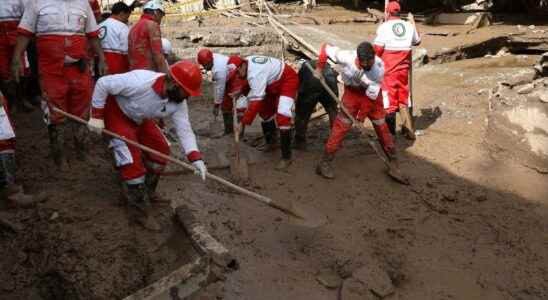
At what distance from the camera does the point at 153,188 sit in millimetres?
4543

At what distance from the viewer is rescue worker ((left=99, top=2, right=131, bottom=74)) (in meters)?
5.47

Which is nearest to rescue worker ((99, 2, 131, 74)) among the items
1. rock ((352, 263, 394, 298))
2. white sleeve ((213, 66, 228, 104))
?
white sleeve ((213, 66, 228, 104))

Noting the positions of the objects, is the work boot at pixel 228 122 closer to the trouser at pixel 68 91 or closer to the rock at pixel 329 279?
the trouser at pixel 68 91

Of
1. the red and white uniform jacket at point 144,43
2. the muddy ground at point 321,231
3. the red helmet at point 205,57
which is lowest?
the muddy ground at point 321,231

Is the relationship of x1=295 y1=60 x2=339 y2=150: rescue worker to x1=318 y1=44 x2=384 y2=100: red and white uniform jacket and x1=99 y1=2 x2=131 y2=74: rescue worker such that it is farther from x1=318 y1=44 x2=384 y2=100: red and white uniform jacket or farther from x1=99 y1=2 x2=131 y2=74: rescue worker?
x1=99 y1=2 x2=131 y2=74: rescue worker

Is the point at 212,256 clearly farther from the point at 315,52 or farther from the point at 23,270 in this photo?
the point at 315,52

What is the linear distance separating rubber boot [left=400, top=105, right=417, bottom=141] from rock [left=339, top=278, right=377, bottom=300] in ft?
10.3

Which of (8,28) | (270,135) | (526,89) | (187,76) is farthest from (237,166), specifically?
(526,89)

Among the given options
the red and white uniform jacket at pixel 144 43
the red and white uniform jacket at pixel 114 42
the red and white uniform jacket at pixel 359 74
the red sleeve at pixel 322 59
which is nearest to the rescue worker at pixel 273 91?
the red sleeve at pixel 322 59

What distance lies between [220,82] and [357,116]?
167 centimetres

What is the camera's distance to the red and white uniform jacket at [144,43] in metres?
5.21

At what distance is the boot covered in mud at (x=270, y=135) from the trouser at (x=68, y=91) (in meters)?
2.29

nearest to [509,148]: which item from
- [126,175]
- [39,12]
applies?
[126,175]

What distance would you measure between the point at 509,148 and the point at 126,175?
463 centimetres
